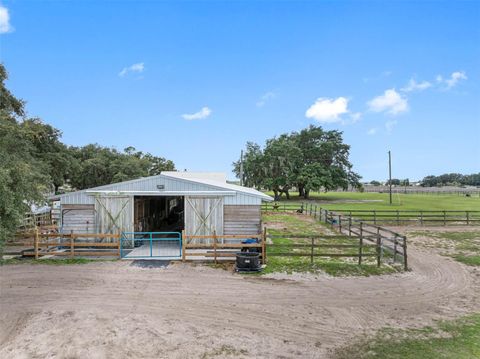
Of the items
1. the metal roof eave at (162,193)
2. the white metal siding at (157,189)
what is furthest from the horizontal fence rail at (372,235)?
the metal roof eave at (162,193)

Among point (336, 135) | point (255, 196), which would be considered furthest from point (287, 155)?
point (255, 196)

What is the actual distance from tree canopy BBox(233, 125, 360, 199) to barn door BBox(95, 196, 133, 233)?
39.4 meters

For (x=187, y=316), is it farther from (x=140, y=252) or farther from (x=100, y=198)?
(x=100, y=198)

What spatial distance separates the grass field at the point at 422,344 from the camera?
18.1 ft

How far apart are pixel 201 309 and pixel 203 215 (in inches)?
276

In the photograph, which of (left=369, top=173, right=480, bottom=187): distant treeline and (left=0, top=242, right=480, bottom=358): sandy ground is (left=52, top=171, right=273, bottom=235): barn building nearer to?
(left=0, top=242, right=480, bottom=358): sandy ground

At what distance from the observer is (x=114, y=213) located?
47.4 feet

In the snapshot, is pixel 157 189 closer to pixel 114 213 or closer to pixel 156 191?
pixel 156 191

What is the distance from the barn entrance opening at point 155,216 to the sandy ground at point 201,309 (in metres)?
5.83

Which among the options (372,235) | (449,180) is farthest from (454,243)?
(449,180)

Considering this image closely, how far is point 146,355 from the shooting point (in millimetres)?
5535

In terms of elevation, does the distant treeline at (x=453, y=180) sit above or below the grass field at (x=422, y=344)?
above

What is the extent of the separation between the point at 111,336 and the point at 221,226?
8329 millimetres

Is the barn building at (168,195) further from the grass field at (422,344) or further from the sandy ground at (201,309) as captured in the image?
the grass field at (422,344)
